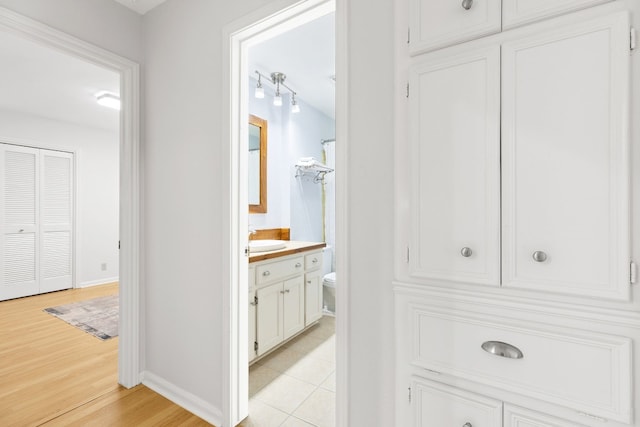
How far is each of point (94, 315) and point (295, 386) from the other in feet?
9.50

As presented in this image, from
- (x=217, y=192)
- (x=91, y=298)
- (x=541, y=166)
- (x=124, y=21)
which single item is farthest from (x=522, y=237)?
(x=91, y=298)

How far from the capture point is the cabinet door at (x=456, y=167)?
3.14 ft

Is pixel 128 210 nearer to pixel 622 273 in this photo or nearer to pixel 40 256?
pixel 622 273

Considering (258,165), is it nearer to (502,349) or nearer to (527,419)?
(502,349)

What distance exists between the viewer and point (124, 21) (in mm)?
2061

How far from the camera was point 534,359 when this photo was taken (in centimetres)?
90

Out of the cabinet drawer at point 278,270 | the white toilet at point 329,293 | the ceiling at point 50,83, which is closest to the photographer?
the cabinet drawer at point 278,270

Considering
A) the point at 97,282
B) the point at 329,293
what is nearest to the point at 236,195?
the point at 329,293

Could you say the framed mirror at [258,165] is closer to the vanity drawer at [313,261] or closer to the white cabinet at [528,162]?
the vanity drawer at [313,261]

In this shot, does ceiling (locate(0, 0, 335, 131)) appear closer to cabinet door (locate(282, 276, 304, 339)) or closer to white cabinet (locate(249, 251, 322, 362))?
white cabinet (locate(249, 251, 322, 362))

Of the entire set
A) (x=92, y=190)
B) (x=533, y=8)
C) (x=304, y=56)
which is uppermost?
(x=304, y=56)

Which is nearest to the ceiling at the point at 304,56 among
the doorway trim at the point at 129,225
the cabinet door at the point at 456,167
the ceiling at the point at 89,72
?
the ceiling at the point at 89,72

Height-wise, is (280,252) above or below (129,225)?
below

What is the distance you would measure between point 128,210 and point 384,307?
1791 millimetres
